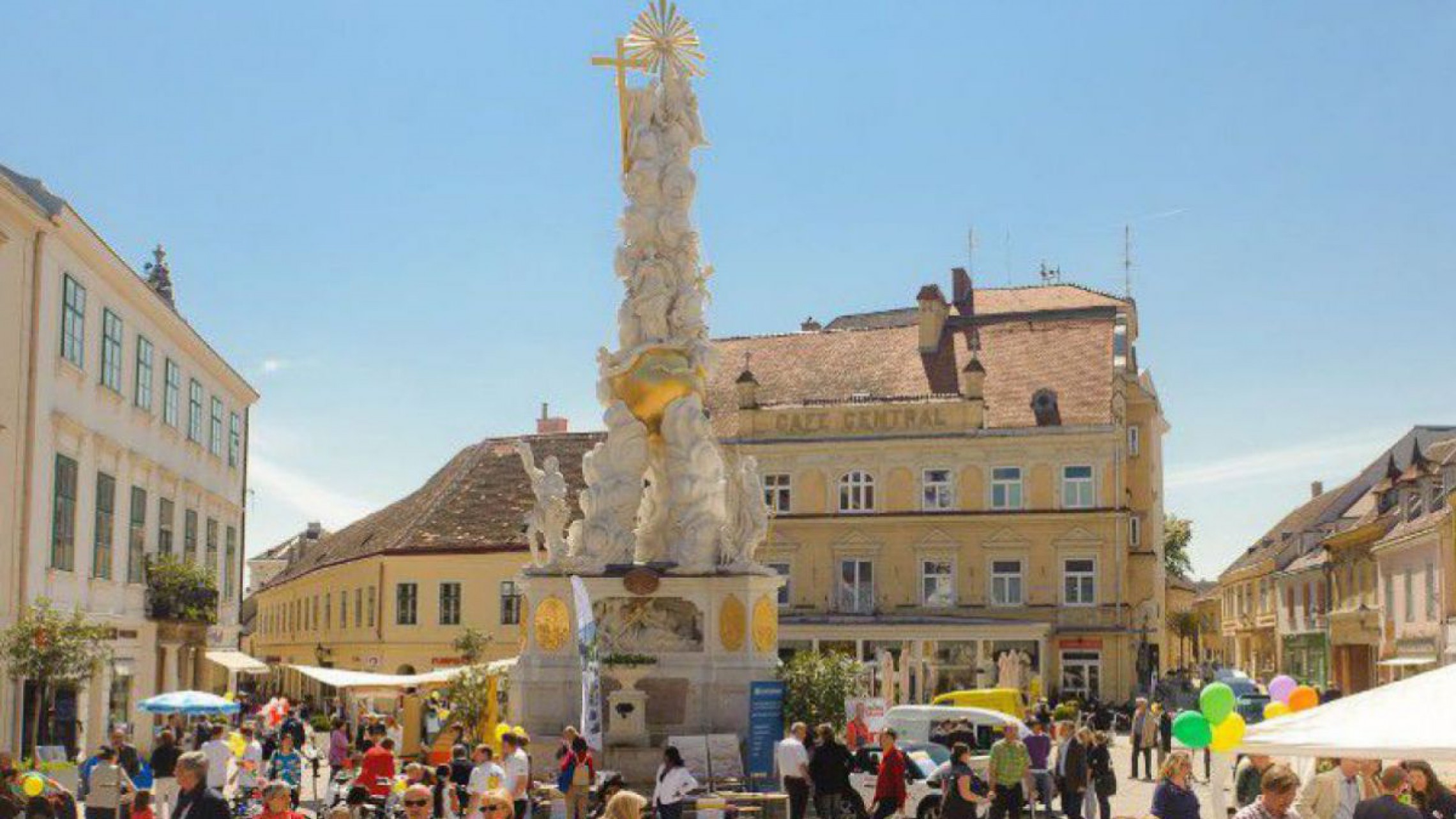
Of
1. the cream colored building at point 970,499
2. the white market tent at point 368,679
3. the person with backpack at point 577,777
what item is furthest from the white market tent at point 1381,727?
the cream colored building at point 970,499

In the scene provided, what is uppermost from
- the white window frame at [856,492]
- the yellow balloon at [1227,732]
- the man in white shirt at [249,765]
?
the white window frame at [856,492]

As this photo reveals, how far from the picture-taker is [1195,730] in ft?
48.5

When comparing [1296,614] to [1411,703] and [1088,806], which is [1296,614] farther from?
[1411,703]

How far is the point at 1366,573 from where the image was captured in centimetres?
5744

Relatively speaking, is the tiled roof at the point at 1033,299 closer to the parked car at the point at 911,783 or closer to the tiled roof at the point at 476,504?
the tiled roof at the point at 476,504

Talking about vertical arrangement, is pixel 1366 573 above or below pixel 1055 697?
above

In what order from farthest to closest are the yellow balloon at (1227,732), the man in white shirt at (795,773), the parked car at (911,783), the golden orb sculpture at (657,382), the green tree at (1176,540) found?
1. the green tree at (1176,540)
2. the golden orb sculpture at (657,382)
3. the parked car at (911,783)
4. the man in white shirt at (795,773)
5. the yellow balloon at (1227,732)

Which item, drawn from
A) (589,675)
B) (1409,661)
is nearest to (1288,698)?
(589,675)

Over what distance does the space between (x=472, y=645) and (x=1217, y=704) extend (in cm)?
4307

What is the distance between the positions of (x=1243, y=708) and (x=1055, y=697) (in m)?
15.8

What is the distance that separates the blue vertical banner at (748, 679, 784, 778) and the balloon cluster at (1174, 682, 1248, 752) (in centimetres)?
1063

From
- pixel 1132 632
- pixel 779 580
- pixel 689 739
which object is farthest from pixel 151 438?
pixel 1132 632

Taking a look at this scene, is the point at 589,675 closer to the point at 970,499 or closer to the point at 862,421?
the point at 970,499

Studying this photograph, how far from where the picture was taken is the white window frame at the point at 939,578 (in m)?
58.1
